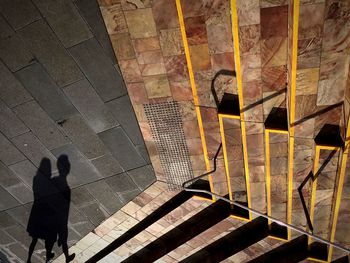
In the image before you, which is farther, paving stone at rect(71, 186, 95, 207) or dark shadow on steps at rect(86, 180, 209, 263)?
paving stone at rect(71, 186, 95, 207)

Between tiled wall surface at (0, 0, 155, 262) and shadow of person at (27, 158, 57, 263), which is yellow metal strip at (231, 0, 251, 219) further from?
shadow of person at (27, 158, 57, 263)

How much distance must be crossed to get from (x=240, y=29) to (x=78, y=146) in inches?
214

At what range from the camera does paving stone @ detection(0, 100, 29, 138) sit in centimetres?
835

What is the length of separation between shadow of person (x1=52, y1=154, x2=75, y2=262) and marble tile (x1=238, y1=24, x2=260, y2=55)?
5.89m

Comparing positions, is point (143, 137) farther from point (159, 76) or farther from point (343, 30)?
point (343, 30)

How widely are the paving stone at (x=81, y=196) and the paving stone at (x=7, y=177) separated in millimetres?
1713

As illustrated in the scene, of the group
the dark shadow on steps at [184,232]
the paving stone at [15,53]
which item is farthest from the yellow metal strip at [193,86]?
the paving stone at [15,53]

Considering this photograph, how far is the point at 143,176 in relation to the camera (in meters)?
9.89

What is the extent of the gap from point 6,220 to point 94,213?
3052mm

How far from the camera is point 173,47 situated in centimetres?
743

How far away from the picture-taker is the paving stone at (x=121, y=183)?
390 inches

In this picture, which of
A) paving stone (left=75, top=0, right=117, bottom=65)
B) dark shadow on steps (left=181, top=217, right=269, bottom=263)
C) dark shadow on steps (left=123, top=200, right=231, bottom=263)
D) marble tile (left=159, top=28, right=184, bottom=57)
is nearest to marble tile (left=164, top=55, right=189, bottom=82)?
marble tile (left=159, top=28, right=184, bottom=57)

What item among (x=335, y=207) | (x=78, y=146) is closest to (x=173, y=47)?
(x=78, y=146)

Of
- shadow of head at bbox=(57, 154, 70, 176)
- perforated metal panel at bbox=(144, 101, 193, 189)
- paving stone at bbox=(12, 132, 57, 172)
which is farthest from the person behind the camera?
shadow of head at bbox=(57, 154, 70, 176)
